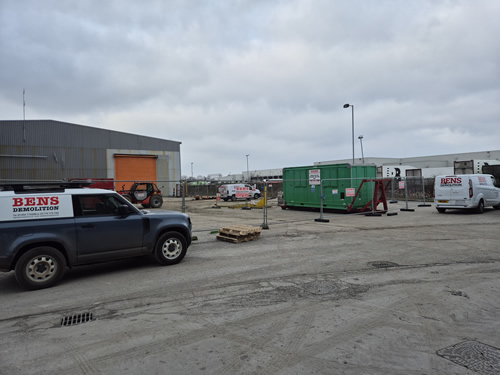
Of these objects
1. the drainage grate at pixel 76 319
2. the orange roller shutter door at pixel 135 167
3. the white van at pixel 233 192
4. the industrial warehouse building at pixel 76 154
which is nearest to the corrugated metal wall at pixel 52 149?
the industrial warehouse building at pixel 76 154

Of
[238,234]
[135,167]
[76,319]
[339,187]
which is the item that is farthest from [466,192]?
[135,167]

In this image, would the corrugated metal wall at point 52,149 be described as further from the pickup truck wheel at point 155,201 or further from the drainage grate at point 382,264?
the drainage grate at point 382,264

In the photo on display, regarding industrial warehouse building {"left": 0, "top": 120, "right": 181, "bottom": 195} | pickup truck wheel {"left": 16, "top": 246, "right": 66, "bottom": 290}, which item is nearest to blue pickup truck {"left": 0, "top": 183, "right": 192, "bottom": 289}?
pickup truck wheel {"left": 16, "top": 246, "right": 66, "bottom": 290}

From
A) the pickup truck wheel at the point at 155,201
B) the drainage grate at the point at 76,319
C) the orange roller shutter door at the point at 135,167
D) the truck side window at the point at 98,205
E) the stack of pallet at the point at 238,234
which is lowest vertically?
the drainage grate at the point at 76,319

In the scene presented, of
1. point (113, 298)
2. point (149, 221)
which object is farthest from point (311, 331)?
point (149, 221)

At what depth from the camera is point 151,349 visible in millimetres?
3797

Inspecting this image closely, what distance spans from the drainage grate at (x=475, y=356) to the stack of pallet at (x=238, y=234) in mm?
7089

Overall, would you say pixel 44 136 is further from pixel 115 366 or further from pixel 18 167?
pixel 115 366

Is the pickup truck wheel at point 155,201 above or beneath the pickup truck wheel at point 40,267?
above

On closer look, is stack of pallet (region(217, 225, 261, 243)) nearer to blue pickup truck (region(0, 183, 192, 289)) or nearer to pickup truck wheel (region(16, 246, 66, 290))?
blue pickup truck (region(0, 183, 192, 289))

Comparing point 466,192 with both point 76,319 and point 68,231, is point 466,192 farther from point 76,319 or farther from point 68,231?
point 76,319

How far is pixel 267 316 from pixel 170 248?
12.3 ft

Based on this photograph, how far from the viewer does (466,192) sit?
17.2 m

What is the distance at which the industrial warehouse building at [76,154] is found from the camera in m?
34.8
